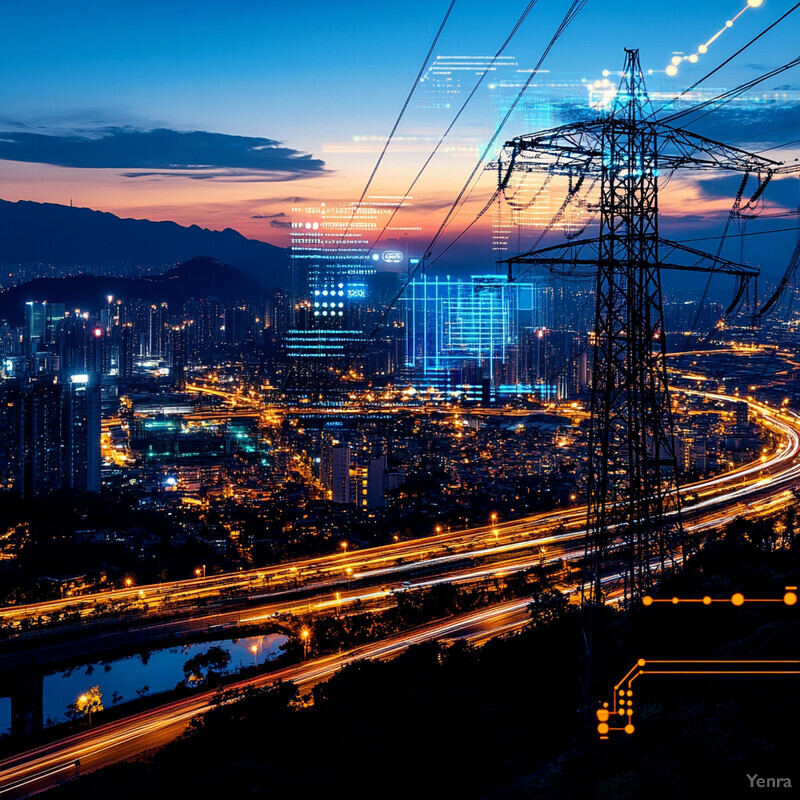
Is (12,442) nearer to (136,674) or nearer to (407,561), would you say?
(407,561)

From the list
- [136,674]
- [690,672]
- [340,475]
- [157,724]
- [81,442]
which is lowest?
[136,674]

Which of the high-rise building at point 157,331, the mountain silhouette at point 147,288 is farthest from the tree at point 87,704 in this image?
the mountain silhouette at point 147,288

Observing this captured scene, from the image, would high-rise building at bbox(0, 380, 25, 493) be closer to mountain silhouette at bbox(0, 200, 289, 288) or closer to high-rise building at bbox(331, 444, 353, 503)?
high-rise building at bbox(331, 444, 353, 503)

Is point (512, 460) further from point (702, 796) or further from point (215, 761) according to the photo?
point (702, 796)

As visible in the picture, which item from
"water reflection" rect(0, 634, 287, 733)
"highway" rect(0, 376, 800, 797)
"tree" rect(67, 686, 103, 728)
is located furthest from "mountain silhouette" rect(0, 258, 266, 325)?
"tree" rect(67, 686, 103, 728)

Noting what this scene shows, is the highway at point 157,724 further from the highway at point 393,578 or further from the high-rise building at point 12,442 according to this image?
the high-rise building at point 12,442

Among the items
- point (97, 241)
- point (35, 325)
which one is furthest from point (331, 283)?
point (97, 241)
